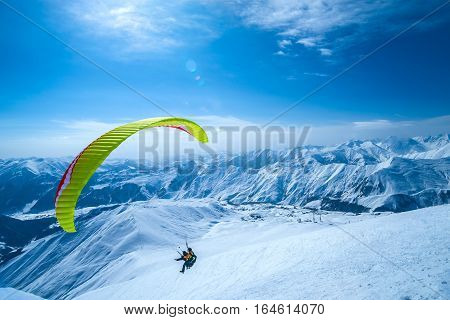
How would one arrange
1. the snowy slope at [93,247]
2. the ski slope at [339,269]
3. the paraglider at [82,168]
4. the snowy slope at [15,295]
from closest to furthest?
the paraglider at [82,168] → the ski slope at [339,269] → the snowy slope at [15,295] → the snowy slope at [93,247]

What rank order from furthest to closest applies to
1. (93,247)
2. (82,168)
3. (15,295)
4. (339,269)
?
1. (93,247)
2. (15,295)
3. (339,269)
4. (82,168)

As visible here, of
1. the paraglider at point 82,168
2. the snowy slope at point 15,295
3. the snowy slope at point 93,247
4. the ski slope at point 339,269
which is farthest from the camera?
the snowy slope at point 93,247

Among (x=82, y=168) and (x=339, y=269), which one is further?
(x=339, y=269)

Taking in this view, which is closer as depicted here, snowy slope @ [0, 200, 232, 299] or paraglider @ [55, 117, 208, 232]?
paraglider @ [55, 117, 208, 232]

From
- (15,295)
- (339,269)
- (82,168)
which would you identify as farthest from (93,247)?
(82,168)

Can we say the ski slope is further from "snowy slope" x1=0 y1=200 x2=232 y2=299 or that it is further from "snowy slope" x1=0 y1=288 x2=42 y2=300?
"snowy slope" x1=0 y1=200 x2=232 y2=299

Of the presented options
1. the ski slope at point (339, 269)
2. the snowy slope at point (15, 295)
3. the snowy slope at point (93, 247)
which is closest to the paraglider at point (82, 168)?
the ski slope at point (339, 269)

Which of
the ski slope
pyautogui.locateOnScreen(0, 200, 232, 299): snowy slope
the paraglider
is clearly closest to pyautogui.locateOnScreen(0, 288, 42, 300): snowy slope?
the ski slope

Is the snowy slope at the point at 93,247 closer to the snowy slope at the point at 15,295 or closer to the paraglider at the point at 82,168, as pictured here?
the snowy slope at the point at 15,295

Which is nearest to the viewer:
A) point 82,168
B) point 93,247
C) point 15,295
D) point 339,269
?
point 82,168

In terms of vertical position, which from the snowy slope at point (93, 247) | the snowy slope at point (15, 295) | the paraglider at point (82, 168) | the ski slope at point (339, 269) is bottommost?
the snowy slope at point (93, 247)

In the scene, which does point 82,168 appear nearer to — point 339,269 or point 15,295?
point 339,269
